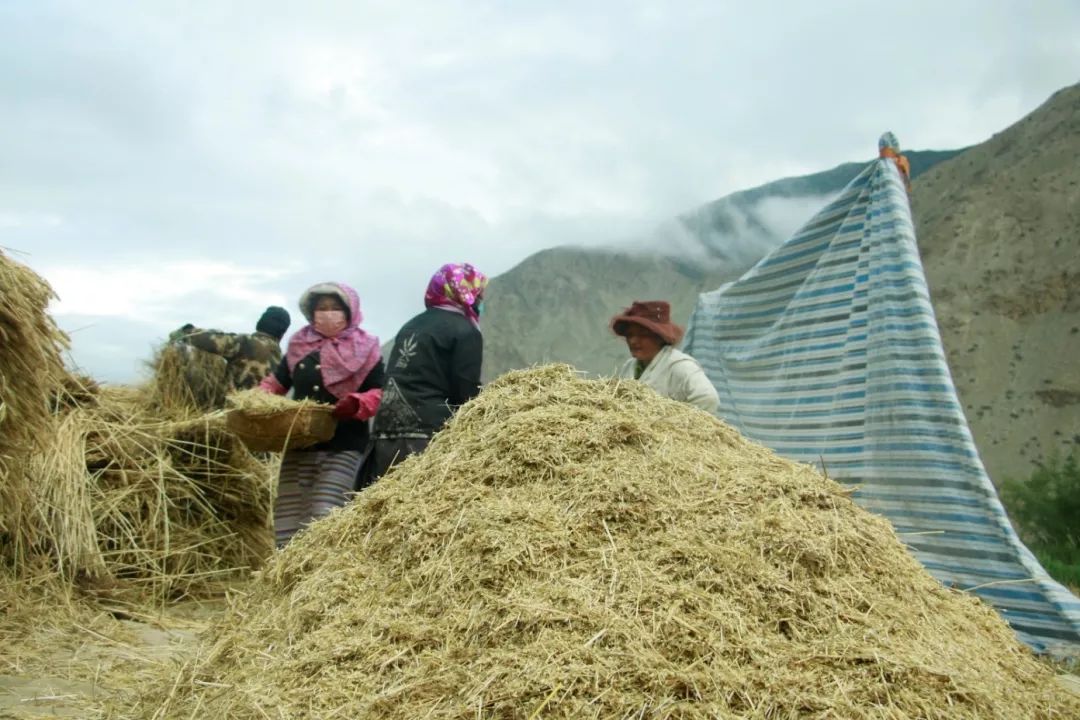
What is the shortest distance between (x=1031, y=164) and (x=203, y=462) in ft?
87.0

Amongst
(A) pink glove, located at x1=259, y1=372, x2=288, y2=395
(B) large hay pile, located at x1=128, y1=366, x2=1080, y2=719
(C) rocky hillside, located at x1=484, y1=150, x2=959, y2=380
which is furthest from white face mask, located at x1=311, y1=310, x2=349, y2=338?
(C) rocky hillside, located at x1=484, y1=150, x2=959, y2=380

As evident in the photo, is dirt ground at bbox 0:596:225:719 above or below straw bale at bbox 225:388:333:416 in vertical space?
below

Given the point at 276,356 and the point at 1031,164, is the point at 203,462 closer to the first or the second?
the point at 276,356

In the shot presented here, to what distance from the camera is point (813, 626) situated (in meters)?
2.24

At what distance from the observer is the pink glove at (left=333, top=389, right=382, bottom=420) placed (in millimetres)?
4227

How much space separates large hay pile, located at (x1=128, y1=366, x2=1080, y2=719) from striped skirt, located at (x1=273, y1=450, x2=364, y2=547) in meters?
1.32

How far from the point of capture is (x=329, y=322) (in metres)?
4.58

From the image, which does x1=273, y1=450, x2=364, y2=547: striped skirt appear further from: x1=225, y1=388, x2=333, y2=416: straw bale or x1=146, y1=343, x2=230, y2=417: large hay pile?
x1=146, y1=343, x2=230, y2=417: large hay pile

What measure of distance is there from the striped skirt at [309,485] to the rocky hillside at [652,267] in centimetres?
2408

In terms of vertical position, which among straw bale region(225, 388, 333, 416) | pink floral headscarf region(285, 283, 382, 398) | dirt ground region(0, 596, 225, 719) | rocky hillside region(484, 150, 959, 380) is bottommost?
dirt ground region(0, 596, 225, 719)

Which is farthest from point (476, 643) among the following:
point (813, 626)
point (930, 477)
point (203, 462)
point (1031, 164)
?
point (1031, 164)

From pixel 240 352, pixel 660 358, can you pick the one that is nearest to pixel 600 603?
pixel 660 358

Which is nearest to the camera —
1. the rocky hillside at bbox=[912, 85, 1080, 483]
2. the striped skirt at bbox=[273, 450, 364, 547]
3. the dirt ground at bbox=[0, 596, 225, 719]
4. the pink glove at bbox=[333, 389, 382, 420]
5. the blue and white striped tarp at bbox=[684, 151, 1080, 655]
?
the dirt ground at bbox=[0, 596, 225, 719]

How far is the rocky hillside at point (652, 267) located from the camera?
97.2ft
